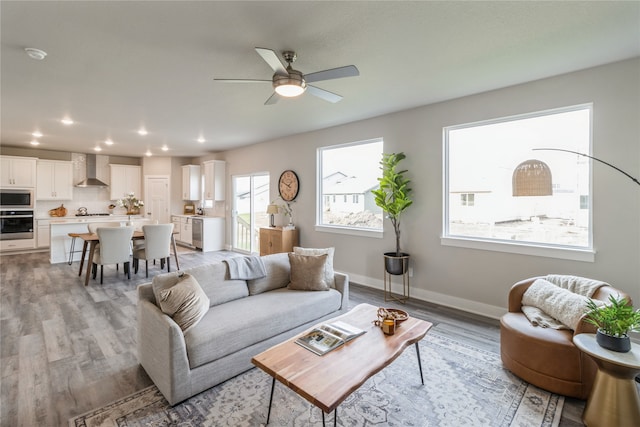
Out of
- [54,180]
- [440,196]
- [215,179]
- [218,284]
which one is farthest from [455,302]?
[54,180]

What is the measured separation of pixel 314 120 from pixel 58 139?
5825 mm

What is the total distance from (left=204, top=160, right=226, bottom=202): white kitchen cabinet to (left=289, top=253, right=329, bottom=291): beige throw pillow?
540 centimetres

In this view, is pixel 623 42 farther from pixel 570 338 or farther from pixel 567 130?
pixel 570 338

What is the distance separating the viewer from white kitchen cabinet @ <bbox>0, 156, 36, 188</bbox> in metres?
6.97

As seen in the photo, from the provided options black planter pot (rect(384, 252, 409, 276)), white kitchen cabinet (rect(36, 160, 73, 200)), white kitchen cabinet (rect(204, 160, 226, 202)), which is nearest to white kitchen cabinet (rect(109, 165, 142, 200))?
white kitchen cabinet (rect(36, 160, 73, 200))

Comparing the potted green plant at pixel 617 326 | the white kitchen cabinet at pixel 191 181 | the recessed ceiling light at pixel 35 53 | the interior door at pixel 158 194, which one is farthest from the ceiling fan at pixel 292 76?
the interior door at pixel 158 194

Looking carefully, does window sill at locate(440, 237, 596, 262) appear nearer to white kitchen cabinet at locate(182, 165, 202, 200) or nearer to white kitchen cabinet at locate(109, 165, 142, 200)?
white kitchen cabinet at locate(182, 165, 202, 200)

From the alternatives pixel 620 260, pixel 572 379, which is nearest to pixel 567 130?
pixel 620 260

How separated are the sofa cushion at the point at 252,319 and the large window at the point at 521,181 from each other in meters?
2.06

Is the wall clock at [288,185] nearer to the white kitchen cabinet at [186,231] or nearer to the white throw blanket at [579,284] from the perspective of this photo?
the white kitchen cabinet at [186,231]

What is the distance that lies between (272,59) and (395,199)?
254cm

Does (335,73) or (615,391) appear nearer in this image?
(615,391)

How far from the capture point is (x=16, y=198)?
7.06 metres

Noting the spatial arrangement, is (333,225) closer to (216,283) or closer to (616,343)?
(216,283)
